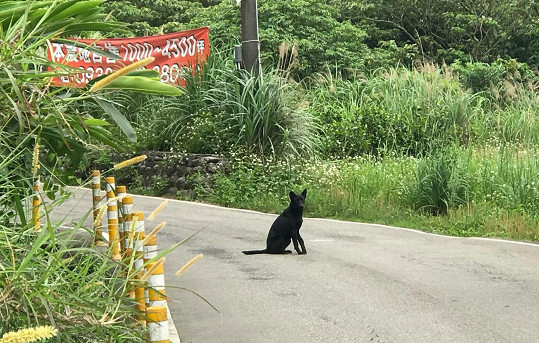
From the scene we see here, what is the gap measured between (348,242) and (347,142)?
772cm

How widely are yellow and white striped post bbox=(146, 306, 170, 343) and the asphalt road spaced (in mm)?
1761

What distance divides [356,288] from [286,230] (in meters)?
2.32

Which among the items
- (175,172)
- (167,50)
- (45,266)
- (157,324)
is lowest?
(175,172)

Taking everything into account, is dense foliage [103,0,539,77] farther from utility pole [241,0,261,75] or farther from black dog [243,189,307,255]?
black dog [243,189,307,255]

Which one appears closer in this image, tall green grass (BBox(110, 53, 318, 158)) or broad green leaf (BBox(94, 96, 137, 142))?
broad green leaf (BBox(94, 96, 137, 142))

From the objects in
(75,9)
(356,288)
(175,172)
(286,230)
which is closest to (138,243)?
(75,9)

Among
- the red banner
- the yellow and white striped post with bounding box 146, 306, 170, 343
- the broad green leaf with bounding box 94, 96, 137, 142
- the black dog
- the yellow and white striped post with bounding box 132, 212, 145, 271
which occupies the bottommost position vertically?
the black dog

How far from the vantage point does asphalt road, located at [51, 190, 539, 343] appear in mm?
8070

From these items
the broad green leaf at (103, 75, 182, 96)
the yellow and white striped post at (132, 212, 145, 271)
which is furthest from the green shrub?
the yellow and white striped post at (132, 212, 145, 271)

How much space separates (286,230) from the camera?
12172mm

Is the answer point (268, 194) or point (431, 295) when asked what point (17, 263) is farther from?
point (268, 194)

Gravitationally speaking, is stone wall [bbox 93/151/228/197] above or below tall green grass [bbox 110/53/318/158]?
below

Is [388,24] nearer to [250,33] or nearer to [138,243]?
[250,33]

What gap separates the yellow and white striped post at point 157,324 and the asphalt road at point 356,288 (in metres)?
1.76
